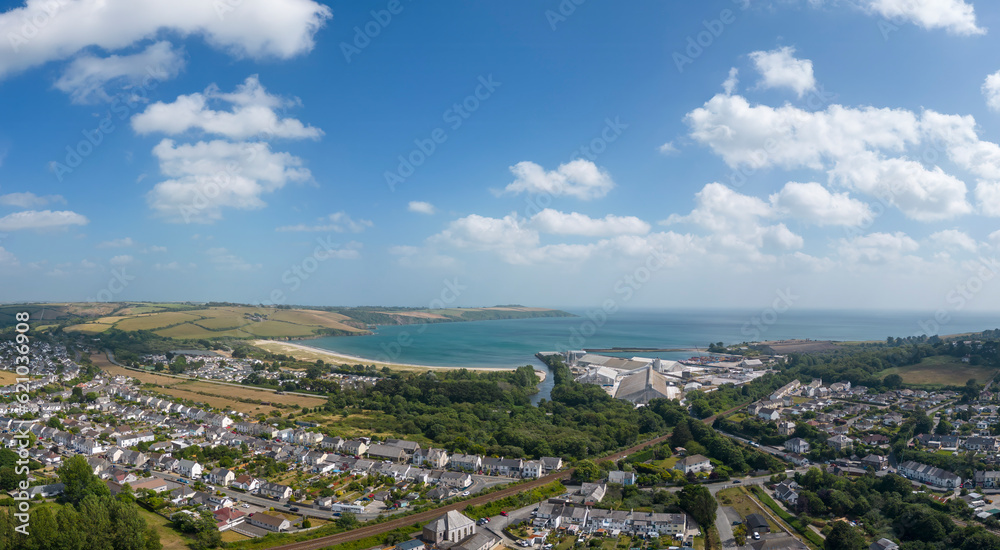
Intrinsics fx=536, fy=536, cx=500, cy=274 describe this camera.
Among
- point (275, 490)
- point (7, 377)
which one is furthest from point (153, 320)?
point (275, 490)

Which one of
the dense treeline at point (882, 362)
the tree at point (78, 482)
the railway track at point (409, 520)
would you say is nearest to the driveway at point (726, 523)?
the railway track at point (409, 520)

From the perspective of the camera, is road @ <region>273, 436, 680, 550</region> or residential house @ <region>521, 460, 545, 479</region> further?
residential house @ <region>521, 460, 545, 479</region>

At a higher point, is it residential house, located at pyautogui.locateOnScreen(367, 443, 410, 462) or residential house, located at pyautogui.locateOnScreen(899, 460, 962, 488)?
residential house, located at pyautogui.locateOnScreen(899, 460, 962, 488)

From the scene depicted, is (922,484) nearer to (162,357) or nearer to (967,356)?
(967,356)

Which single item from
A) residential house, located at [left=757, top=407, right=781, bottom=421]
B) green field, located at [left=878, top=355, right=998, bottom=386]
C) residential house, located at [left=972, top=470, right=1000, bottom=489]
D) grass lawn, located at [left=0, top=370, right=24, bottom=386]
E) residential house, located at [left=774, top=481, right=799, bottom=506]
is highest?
green field, located at [left=878, top=355, right=998, bottom=386]

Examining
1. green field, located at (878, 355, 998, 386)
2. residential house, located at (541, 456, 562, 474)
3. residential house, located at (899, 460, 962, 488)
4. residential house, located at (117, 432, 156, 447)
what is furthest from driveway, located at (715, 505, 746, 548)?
green field, located at (878, 355, 998, 386)

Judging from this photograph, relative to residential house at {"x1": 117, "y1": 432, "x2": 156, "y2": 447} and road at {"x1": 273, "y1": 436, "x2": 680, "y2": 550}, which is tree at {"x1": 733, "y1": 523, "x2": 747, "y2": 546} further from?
residential house at {"x1": 117, "y1": 432, "x2": 156, "y2": 447}

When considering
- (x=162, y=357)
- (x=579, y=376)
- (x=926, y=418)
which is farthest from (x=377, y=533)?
(x=162, y=357)

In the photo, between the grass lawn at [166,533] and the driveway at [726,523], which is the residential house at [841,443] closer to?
the driveway at [726,523]
